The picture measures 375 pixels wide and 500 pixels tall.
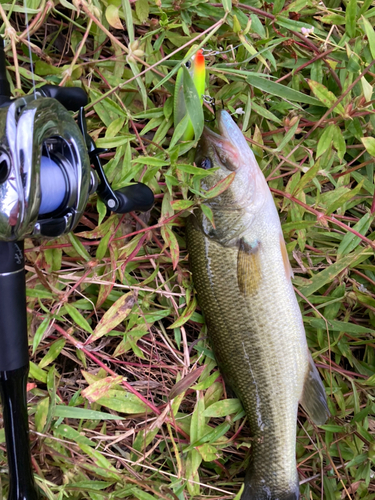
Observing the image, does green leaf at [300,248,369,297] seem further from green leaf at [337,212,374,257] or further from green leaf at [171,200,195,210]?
green leaf at [171,200,195,210]

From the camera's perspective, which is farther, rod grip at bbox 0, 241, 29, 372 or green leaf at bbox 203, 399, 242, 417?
green leaf at bbox 203, 399, 242, 417

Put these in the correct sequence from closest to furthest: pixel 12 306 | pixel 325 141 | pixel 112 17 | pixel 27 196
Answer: pixel 27 196
pixel 12 306
pixel 112 17
pixel 325 141

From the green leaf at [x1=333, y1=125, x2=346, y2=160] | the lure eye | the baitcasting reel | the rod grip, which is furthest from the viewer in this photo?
the green leaf at [x1=333, y1=125, x2=346, y2=160]

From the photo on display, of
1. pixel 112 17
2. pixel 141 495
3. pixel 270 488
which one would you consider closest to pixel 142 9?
pixel 112 17

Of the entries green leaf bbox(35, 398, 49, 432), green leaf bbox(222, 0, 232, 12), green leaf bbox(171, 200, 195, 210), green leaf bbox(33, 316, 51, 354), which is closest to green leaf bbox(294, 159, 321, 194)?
green leaf bbox(171, 200, 195, 210)

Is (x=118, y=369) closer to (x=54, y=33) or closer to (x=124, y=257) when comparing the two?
(x=124, y=257)

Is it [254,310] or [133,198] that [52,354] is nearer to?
[133,198]

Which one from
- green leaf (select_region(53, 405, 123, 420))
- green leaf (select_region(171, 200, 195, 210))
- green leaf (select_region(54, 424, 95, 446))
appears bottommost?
green leaf (select_region(54, 424, 95, 446))
